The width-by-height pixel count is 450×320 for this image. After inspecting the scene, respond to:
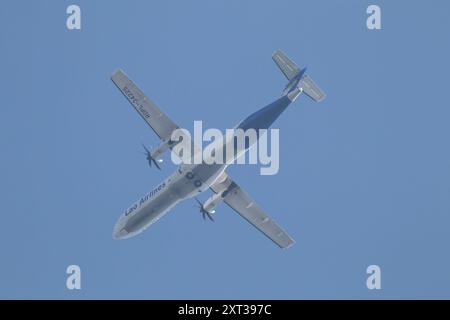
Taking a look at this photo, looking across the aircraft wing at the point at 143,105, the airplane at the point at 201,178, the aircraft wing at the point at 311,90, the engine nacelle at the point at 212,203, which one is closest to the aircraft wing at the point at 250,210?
the airplane at the point at 201,178

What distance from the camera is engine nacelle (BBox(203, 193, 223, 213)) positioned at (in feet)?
162

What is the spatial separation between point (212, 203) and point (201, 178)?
12.0 feet

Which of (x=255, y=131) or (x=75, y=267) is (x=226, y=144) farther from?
(x=75, y=267)

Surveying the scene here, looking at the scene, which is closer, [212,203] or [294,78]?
[294,78]

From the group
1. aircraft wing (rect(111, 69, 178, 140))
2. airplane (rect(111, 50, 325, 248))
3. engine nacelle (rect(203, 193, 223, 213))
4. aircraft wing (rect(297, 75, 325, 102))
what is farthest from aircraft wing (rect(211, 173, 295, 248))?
aircraft wing (rect(297, 75, 325, 102))

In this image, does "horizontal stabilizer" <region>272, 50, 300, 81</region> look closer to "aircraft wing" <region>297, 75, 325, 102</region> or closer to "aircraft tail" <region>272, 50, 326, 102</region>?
"aircraft tail" <region>272, 50, 326, 102</region>

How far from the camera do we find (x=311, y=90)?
4697cm

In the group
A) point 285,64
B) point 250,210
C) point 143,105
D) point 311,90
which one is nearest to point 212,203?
point 250,210

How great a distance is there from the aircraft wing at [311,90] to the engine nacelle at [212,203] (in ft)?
26.2

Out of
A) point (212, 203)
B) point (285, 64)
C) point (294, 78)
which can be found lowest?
point (212, 203)

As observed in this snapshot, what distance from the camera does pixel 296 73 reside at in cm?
4638

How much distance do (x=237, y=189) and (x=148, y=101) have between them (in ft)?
24.5

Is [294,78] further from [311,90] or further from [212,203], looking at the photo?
[212,203]

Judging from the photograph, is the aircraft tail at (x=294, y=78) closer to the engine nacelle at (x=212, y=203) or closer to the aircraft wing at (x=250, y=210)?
the aircraft wing at (x=250, y=210)
